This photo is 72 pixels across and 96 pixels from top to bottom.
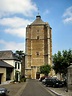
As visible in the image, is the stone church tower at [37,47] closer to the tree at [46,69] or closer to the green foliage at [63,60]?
the tree at [46,69]

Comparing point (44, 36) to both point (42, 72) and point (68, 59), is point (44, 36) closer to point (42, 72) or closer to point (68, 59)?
point (42, 72)

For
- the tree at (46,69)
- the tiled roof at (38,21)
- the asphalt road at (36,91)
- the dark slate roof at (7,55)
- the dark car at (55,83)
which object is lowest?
the asphalt road at (36,91)

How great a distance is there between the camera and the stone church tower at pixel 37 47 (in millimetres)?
90062

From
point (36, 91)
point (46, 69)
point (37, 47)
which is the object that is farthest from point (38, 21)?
point (36, 91)

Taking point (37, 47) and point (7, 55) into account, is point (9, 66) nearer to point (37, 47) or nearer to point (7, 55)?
point (7, 55)

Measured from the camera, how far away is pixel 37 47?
304 ft

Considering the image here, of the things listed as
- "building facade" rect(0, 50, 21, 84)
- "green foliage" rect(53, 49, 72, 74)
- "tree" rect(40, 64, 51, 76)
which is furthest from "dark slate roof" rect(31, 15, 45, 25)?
"green foliage" rect(53, 49, 72, 74)

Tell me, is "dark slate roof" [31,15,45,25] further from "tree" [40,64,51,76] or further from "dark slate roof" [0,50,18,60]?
"dark slate roof" [0,50,18,60]

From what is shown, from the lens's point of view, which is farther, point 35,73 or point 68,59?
point 35,73

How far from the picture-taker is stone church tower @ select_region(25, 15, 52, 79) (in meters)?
90.1

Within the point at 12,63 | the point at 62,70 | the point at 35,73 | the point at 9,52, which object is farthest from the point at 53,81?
the point at 35,73

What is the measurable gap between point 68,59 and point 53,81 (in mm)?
4412

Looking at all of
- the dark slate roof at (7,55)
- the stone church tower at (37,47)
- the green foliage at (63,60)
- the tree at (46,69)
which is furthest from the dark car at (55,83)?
the stone church tower at (37,47)

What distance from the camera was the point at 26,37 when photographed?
9244 centimetres
